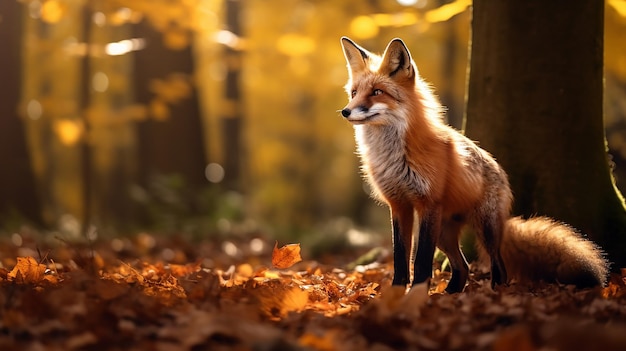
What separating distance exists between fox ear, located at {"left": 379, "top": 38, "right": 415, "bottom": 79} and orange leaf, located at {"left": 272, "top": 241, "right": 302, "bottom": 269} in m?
1.47

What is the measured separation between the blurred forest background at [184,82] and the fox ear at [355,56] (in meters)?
2.26

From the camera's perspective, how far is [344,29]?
13500 mm

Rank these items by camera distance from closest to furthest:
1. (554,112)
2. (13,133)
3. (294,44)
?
1. (554,112)
2. (294,44)
3. (13,133)

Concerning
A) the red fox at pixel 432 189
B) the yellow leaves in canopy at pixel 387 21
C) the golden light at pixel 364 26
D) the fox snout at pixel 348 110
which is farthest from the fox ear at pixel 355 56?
the golden light at pixel 364 26

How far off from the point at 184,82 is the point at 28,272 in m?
8.19

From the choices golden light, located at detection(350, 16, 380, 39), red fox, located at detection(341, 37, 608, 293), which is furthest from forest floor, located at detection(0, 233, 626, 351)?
golden light, located at detection(350, 16, 380, 39)

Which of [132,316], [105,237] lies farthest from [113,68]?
[132,316]

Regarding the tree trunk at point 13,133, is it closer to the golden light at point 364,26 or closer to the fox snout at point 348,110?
the golden light at point 364,26

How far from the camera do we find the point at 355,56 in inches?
200

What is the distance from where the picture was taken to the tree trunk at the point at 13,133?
1187cm

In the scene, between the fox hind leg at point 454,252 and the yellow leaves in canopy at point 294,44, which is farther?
the yellow leaves in canopy at point 294,44

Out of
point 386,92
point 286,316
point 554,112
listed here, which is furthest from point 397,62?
point 286,316

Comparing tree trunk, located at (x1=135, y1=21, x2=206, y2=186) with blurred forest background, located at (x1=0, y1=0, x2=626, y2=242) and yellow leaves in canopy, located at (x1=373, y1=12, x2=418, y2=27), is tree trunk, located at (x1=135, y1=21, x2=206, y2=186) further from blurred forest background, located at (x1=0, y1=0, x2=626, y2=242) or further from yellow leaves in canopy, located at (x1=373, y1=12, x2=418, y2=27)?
yellow leaves in canopy, located at (x1=373, y1=12, x2=418, y2=27)

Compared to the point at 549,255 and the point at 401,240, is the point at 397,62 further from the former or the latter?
the point at 549,255
